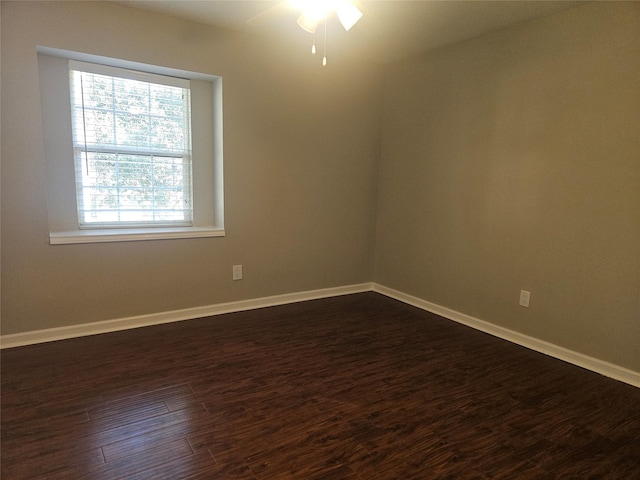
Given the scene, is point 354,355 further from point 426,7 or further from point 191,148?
point 426,7

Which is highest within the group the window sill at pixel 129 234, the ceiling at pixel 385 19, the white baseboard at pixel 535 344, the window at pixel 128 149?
the ceiling at pixel 385 19

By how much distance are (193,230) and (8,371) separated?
1.51 meters

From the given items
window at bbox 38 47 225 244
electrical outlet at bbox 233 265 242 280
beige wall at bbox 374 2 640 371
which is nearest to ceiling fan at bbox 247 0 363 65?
window at bbox 38 47 225 244

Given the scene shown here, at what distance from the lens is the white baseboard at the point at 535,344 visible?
7.95 ft

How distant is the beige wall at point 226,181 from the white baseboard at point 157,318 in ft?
0.16

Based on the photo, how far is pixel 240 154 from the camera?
331 centimetres

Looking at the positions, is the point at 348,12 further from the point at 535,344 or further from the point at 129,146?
the point at 535,344

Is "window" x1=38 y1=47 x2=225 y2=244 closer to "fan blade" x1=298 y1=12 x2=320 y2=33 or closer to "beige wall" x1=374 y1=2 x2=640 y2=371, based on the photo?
"fan blade" x1=298 y1=12 x2=320 y2=33

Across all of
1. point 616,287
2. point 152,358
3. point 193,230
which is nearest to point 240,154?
point 193,230

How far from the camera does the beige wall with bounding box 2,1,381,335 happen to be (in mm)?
2527

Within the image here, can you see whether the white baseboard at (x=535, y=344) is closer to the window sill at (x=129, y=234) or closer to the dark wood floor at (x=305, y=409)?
the dark wood floor at (x=305, y=409)

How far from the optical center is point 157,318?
10.2 feet

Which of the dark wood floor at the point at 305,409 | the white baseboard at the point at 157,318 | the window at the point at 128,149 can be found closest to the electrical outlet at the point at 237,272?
the white baseboard at the point at 157,318

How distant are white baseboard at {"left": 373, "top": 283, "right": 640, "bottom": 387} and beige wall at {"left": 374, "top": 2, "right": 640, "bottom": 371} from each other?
0.16 ft
